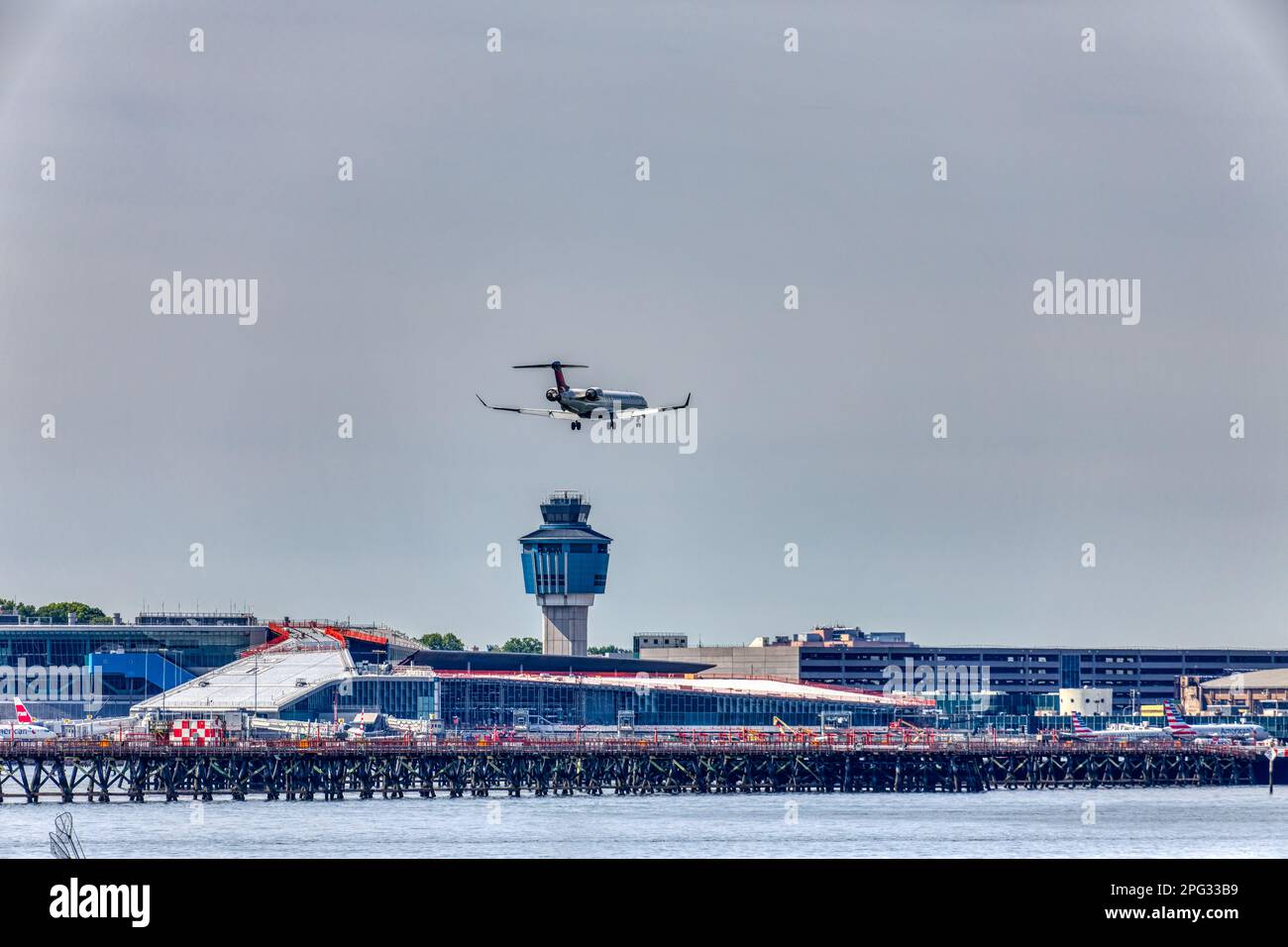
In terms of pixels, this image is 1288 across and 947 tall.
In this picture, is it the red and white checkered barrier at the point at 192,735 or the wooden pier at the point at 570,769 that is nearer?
the wooden pier at the point at 570,769

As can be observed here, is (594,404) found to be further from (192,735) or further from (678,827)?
(192,735)

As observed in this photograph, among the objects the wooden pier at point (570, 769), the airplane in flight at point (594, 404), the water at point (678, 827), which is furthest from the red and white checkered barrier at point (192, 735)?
the airplane in flight at point (594, 404)

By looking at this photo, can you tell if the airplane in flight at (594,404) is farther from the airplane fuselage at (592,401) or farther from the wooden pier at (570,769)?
the wooden pier at (570,769)

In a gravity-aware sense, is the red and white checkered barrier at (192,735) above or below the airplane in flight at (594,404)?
below

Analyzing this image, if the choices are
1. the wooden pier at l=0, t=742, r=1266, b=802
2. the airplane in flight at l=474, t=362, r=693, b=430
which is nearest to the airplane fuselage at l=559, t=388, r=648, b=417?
the airplane in flight at l=474, t=362, r=693, b=430

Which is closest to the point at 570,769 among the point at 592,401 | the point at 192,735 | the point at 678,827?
the point at 192,735
